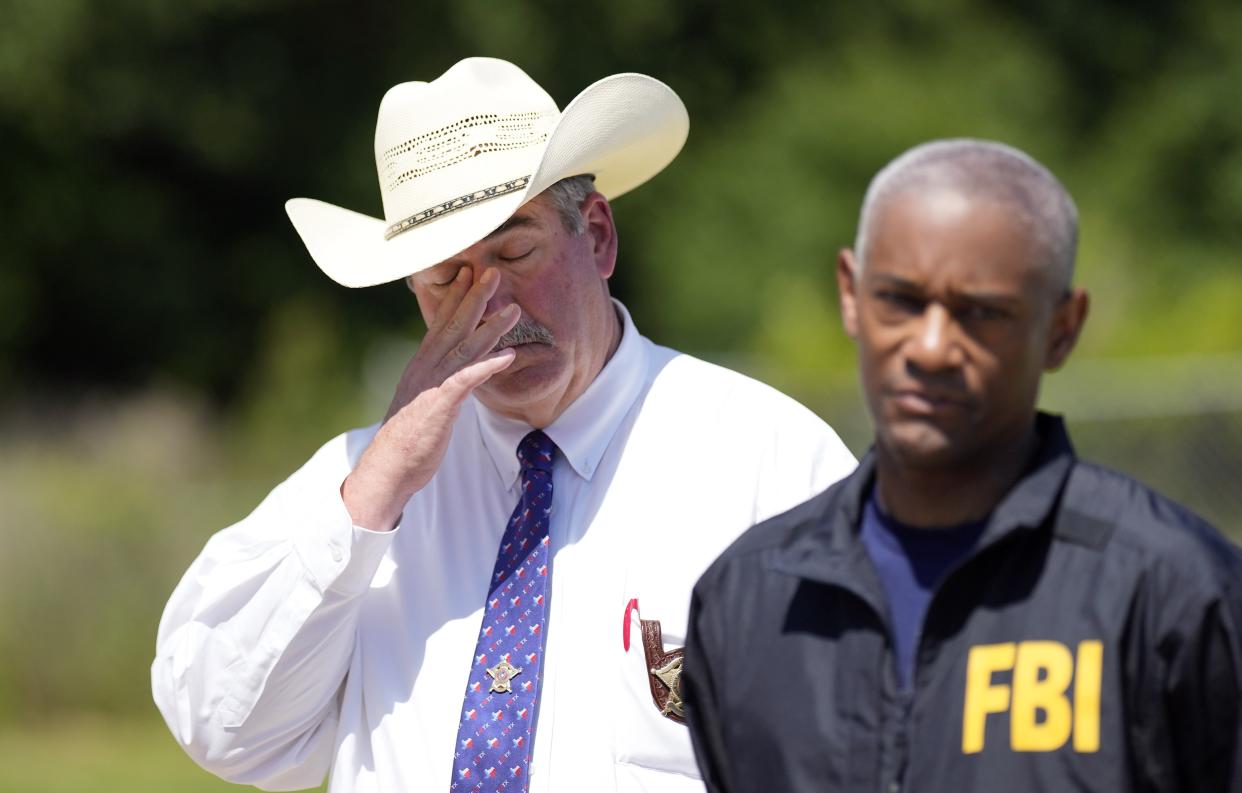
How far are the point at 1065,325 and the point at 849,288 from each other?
0.93 feet

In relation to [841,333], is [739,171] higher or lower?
higher

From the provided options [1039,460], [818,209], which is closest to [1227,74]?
[818,209]

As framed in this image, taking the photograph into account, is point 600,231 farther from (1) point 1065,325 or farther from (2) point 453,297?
(1) point 1065,325

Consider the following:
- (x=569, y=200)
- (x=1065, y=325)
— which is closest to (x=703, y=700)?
(x=1065, y=325)

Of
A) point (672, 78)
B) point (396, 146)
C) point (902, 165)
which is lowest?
point (902, 165)

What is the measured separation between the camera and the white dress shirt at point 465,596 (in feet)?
10.9

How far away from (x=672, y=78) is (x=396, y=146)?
20290 mm

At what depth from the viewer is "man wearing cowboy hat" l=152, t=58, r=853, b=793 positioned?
3324mm

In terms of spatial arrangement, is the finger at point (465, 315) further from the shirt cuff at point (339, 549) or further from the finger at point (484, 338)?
the shirt cuff at point (339, 549)

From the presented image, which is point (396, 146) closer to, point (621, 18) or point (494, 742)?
point (494, 742)

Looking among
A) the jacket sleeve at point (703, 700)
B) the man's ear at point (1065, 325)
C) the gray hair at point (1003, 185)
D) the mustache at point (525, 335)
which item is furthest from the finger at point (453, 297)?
the man's ear at point (1065, 325)

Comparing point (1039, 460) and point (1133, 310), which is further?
point (1133, 310)

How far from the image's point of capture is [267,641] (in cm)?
333

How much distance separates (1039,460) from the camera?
2336 millimetres
